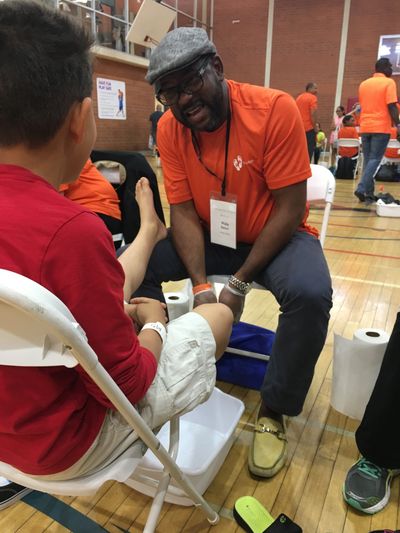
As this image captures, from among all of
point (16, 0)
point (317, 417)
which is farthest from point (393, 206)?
point (16, 0)

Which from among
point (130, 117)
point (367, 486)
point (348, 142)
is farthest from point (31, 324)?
point (130, 117)

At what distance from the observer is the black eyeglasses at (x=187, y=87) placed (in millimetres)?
1276

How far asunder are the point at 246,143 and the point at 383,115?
430 centimetres

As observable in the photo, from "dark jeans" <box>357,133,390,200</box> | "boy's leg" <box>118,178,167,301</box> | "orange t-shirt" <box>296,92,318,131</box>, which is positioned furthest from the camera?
"orange t-shirt" <box>296,92,318,131</box>

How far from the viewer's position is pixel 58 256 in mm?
569

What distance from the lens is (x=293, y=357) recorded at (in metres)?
1.26

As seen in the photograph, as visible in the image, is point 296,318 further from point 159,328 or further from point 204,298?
point 159,328

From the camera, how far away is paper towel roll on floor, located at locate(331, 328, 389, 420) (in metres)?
1.42

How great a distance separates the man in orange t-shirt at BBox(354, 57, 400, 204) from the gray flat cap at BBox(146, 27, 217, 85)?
4.37m

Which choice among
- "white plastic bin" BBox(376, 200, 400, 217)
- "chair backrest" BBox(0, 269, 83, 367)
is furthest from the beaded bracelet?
"white plastic bin" BBox(376, 200, 400, 217)

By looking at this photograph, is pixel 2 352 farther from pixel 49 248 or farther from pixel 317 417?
pixel 317 417

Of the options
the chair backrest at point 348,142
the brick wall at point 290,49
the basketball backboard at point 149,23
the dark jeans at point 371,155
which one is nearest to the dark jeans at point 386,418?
the dark jeans at point 371,155

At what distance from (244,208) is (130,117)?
912cm

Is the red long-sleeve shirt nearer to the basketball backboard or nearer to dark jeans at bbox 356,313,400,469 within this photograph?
dark jeans at bbox 356,313,400,469
